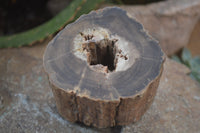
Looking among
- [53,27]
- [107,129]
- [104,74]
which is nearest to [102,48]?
[104,74]

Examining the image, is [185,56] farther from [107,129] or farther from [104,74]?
[104,74]

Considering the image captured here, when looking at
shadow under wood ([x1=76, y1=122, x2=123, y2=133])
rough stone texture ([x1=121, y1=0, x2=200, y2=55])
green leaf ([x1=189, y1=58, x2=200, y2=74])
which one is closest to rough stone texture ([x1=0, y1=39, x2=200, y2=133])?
shadow under wood ([x1=76, y1=122, x2=123, y2=133])

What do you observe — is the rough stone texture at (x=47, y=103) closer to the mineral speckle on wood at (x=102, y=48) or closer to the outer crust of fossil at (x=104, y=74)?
the outer crust of fossil at (x=104, y=74)

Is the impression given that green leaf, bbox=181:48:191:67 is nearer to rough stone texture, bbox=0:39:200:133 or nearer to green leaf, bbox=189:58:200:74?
green leaf, bbox=189:58:200:74

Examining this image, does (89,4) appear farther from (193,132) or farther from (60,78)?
(193,132)

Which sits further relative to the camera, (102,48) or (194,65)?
(194,65)
